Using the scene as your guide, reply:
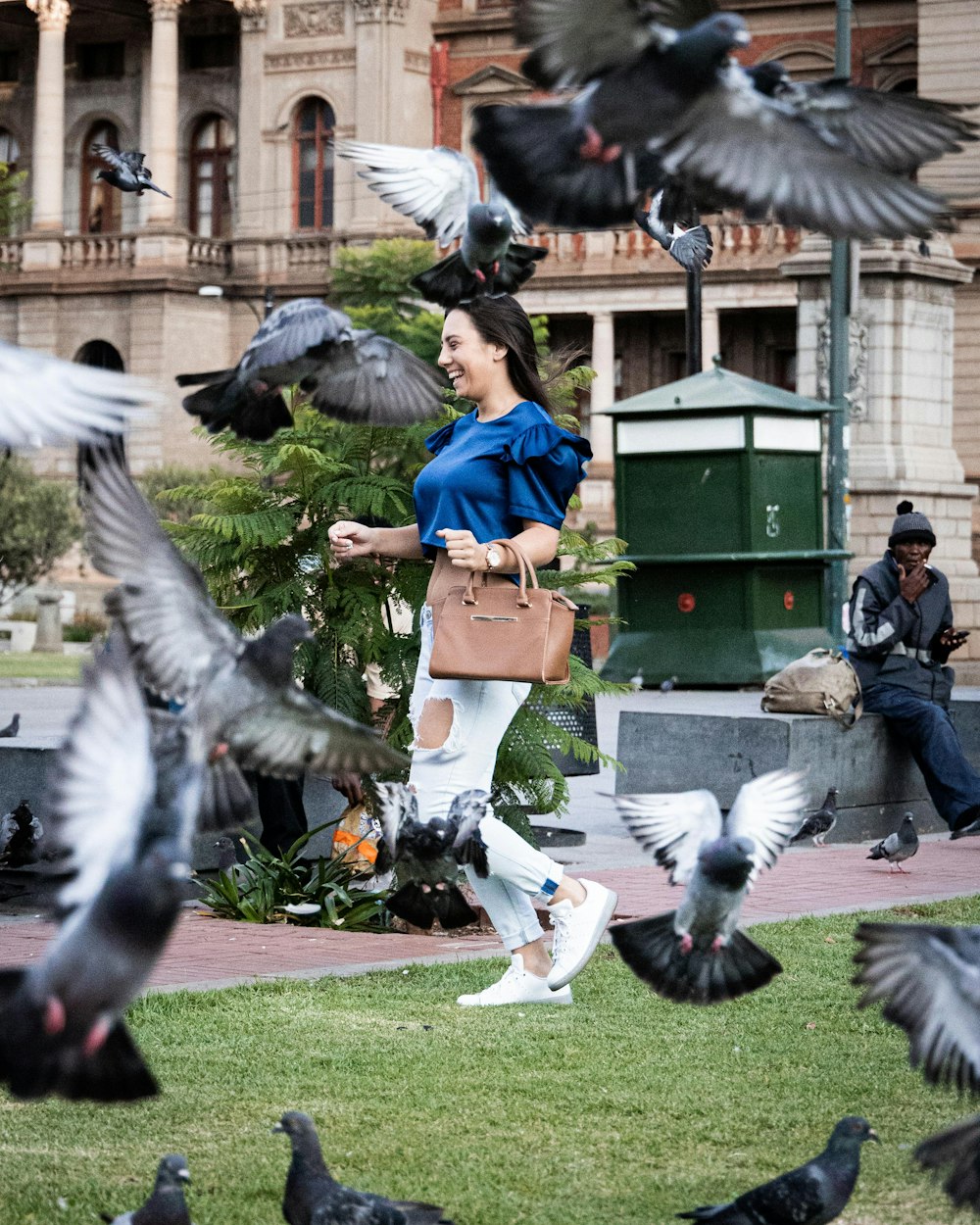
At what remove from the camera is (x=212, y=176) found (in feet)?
215

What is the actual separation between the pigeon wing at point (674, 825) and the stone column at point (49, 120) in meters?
61.8

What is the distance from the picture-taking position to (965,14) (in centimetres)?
4856

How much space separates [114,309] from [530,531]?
185ft

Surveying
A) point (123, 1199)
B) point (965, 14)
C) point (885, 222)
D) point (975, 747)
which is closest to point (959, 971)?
point (885, 222)

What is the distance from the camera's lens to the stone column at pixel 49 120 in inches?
2491

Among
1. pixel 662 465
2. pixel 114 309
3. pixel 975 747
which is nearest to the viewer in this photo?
pixel 975 747

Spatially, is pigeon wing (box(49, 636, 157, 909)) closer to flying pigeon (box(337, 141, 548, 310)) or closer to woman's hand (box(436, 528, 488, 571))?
flying pigeon (box(337, 141, 548, 310))

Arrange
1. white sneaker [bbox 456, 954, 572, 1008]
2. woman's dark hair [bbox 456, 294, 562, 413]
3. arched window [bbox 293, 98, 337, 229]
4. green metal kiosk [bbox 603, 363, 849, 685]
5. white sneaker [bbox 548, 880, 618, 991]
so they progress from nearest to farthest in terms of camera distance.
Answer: woman's dark hair [bbox 456, 294, 562, 413] → white sneaker [bbox 548, 880, 618, 991] → white sneaker [bbox 456, 954, 572, 1008] → green metal kiosk [bbox 603, 363, 849, 685] → arched window [bbox 293, 98, 337, 229]

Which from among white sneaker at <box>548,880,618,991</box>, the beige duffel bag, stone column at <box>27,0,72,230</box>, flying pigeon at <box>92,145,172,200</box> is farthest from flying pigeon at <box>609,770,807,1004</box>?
stone column at <box>27,0,72,230</box>

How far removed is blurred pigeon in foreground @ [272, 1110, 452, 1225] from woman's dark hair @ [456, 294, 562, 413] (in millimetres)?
2877

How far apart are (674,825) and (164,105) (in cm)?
6121

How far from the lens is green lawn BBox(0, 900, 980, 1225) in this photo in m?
4.81

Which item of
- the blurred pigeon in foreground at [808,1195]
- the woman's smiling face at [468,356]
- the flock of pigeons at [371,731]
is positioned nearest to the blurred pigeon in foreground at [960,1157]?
the flock of pigeons at [371,731]

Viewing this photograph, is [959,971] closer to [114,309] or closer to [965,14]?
[965,14]
